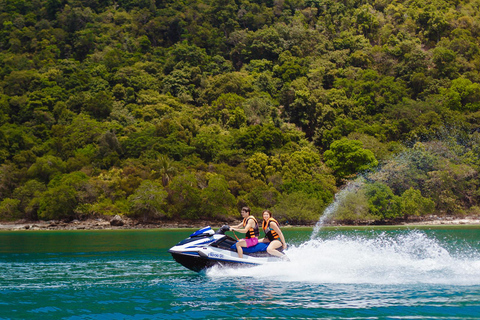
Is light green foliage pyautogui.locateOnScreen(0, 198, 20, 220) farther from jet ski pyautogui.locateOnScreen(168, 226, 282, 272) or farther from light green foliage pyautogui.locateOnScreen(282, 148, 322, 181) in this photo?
jet ski pyautogui.locateOnScreen(168, 226, 282, 272)

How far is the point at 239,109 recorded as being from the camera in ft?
274

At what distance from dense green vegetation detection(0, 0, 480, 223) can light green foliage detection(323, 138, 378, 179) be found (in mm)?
266

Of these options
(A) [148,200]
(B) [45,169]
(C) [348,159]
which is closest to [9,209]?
(B) [45,169]

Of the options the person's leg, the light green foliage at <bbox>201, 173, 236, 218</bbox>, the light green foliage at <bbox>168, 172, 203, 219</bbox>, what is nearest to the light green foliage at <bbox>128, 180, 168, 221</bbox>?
the light green foliage at <bbox>168, 172, 203, 219</bbox>

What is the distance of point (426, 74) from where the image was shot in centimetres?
9231

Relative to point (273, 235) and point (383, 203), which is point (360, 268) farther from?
point (383, 203)

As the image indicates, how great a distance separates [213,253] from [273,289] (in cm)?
280

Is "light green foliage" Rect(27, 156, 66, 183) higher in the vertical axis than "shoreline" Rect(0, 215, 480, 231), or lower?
higher

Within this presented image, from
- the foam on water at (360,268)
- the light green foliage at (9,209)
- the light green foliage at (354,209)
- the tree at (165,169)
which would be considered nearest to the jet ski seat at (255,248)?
the foam on water at (360,268)

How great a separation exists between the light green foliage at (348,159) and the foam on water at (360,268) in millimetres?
49336

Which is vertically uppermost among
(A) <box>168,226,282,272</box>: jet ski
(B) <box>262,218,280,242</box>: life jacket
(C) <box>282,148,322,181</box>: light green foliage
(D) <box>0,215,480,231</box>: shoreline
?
(C) <box>282,148,322,181</box>: light green foliage

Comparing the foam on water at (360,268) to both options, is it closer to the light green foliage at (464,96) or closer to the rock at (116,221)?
the rock at (116,221)

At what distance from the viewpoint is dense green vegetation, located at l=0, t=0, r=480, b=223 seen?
61281mm

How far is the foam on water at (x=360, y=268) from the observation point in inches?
563
